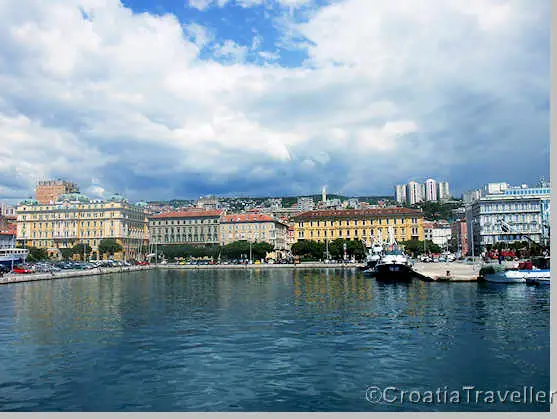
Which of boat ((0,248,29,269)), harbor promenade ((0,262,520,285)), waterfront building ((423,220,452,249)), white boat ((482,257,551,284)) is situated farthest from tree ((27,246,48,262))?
waterfront building ((423,220,452,249))

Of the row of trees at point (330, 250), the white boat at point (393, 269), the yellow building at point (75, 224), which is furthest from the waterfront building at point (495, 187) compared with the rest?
the yellow building at point (75, 224)

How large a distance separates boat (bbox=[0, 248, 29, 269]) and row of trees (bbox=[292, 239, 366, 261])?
1860 inches

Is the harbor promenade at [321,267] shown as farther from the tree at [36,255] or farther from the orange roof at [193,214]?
the orange roof at [193,214]

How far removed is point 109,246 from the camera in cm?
10825

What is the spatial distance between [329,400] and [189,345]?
740 cm

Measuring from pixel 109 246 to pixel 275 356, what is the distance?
98.8m

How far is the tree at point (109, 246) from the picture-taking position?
10850 centimetres

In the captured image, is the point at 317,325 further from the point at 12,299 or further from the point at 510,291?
the point at 12,299

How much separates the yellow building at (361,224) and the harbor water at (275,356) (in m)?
78.3

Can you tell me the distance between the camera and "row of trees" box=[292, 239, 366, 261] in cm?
9444

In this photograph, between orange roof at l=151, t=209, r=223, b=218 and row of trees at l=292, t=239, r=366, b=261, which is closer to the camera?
row of trees at l=292, t=239, r=366, b=261

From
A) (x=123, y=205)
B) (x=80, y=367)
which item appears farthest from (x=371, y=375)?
(x=123, y=205)

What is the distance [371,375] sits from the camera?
1378cm

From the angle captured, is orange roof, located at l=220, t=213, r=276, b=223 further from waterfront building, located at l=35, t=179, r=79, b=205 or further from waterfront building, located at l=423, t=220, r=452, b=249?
waterfront building, located at l=35, t=179, r=79, b=205
